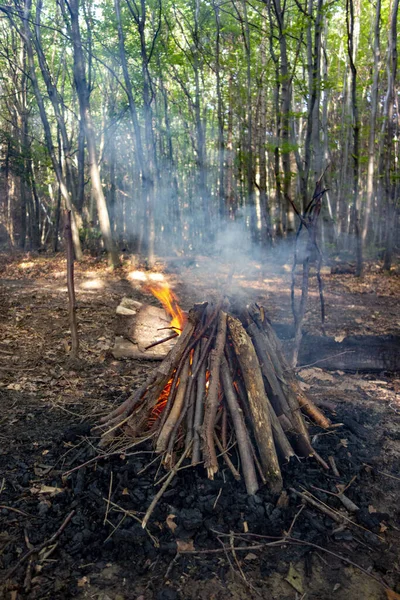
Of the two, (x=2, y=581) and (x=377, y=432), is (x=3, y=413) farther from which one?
(x=377, y=432)

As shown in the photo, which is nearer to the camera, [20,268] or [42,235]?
[20,268]

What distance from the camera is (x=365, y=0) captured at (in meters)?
20.2

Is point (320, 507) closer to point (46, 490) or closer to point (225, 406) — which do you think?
point (225, 406)

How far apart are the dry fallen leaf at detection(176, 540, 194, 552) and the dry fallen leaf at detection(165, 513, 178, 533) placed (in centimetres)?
12

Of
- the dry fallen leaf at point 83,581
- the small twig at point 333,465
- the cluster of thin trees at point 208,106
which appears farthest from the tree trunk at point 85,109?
the dry fallen leaf at point 83,581

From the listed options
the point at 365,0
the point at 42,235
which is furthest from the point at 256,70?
the point at 42,235

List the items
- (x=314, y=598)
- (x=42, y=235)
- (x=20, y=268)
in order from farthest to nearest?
(x=42, y=235)
(x=20, y=268)
(x=314, y=598)

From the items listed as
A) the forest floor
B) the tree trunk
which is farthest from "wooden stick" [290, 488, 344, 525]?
the tree trunk

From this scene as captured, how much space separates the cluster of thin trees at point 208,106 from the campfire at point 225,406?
206 inches

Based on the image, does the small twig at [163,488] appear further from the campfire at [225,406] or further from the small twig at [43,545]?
the small twig at [43,545]

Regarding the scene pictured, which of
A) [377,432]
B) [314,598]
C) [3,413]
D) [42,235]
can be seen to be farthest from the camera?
[42,235]

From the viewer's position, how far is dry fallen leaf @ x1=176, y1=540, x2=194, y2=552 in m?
2.83

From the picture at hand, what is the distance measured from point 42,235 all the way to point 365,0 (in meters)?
23.0

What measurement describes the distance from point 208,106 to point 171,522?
28.7 metres
